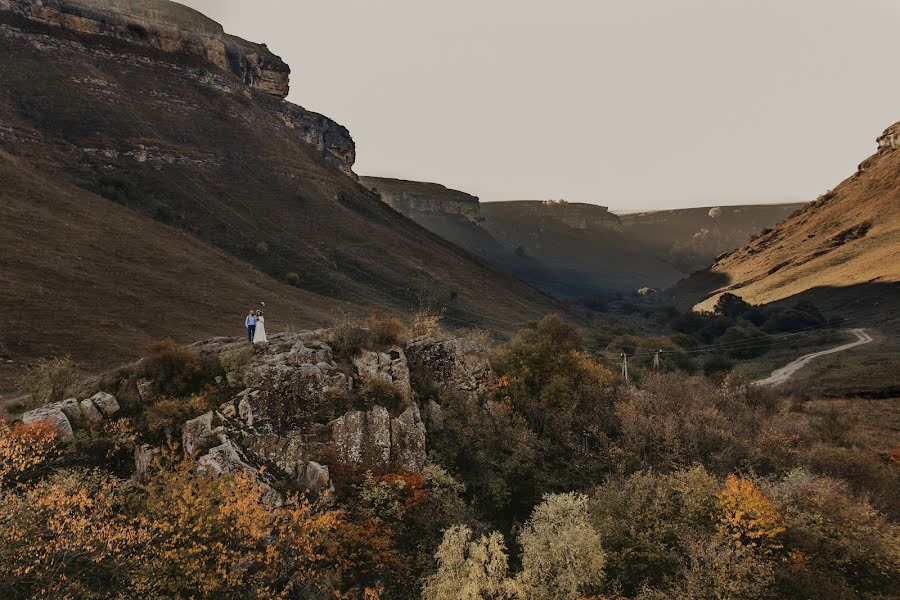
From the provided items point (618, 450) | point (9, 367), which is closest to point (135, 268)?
point (9, 367)

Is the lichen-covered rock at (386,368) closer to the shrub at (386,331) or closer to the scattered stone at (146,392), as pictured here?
the shrub at (386,331)

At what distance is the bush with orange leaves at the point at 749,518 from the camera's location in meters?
17.0

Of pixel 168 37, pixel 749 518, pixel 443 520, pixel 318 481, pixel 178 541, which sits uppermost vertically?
pixel 168 37

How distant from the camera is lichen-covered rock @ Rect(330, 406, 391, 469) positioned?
21.7 metres

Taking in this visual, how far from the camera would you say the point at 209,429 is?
19.3 meters

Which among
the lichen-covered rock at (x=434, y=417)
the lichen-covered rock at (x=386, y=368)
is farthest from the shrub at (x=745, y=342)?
the lichen-covered rock at (x=386, y=368)

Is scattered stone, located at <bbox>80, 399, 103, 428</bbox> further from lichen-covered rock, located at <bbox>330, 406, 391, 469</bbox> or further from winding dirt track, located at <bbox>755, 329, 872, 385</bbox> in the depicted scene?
winding dirt track, located at <bbox>755, 329, 872, 385</bbox>

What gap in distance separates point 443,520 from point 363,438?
541 cm

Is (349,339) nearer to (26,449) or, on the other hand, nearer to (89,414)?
(89,414)

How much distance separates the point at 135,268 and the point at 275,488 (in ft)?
134

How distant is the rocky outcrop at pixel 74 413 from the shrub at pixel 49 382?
159 cm

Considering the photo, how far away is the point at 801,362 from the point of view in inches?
2670

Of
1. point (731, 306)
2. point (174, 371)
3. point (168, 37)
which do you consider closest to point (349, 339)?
point (174, 371)

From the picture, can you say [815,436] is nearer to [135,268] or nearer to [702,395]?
[702,395]
